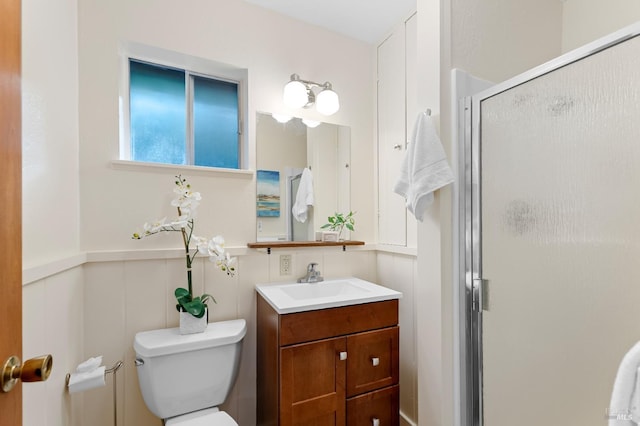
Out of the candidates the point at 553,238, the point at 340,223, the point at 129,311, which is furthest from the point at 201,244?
the point at 553,238

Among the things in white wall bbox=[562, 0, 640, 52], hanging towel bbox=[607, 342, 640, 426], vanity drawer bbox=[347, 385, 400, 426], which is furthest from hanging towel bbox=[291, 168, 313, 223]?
white wall bbox=[562, 0, 640, 52]

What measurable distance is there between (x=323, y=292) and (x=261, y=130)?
1008 mm

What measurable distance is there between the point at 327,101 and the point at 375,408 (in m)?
1.67

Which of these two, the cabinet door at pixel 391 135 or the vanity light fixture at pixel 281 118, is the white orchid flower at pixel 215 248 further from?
the cabinet door at pixel 391 135

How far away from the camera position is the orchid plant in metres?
1.29

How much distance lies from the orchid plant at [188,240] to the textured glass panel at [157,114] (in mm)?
244

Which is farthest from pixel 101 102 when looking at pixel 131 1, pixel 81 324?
pixel 81 324

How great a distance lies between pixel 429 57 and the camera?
1.25 m

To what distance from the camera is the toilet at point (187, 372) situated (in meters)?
1.15

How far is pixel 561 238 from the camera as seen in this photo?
1012 millimetres

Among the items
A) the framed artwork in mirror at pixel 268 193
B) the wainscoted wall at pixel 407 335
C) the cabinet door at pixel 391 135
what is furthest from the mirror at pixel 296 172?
the wainscoted wall at pixel 407 335

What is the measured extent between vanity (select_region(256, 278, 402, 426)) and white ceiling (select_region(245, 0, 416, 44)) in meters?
1.61

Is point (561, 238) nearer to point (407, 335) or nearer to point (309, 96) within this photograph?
point (407, 335)

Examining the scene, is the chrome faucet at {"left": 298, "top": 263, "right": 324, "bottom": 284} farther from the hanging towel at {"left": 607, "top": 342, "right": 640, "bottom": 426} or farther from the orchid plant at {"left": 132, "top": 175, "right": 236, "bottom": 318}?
the hanging towel at {"left": 607, "top": 342, "right": 640, "bottom": 426}
